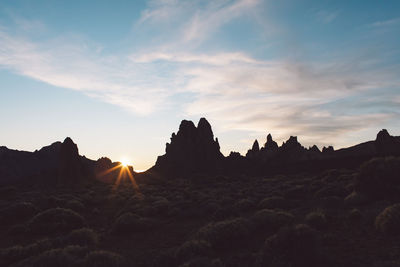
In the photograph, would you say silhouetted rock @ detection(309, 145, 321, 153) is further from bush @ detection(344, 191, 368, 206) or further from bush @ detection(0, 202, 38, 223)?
bush @ detection(0, 202, 38, 223)

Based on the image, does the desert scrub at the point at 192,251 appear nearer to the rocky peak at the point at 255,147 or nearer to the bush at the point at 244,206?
the bush at the point at 244,206

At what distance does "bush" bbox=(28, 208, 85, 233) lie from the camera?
17375 mm

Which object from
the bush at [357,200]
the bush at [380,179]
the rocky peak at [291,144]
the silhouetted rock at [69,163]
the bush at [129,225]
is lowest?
the bush at [129,225]

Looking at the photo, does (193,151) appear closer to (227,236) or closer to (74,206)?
(74,206)

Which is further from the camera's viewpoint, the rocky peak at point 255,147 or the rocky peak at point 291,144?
the rocky peak at point 255,147

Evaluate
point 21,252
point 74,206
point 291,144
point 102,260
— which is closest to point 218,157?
point 291,144

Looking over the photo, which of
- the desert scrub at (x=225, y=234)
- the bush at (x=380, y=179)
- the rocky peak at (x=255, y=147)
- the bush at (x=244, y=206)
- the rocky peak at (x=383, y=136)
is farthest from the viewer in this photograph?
the rocky peak at (x=255, y=147)

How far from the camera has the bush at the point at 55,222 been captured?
57.0ft

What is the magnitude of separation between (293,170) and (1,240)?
7619cm

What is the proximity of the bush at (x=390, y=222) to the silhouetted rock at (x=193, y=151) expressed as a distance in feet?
295

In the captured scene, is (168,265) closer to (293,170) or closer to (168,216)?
(168,216)

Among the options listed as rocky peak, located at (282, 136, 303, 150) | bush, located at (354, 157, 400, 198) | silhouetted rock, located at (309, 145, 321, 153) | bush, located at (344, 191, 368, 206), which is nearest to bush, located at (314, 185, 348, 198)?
bush, located at (354, 157, 400, 198)

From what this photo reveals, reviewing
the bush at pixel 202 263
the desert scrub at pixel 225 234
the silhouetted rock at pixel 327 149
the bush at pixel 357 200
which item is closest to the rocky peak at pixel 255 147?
the silhouetted rock at pixel 327 149

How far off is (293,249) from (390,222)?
205 inches
